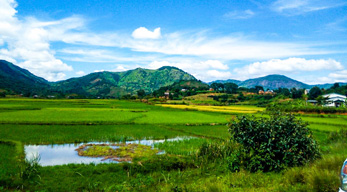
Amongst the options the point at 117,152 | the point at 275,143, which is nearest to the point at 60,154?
the point at 117,152

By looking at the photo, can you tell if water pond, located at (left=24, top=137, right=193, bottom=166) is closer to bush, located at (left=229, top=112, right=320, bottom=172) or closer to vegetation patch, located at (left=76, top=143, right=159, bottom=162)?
vegetation patch, located at (left=76, top=143, right=159, bottom=162)

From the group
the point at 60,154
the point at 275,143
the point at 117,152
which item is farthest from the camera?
the point at 117,152

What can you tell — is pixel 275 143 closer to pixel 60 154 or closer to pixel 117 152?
pixel 117 152

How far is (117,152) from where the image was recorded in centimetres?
1470

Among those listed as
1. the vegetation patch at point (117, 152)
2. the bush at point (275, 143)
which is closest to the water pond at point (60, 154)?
the vegetation patch at point (117, 152)

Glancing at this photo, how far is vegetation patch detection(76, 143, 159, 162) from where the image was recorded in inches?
540

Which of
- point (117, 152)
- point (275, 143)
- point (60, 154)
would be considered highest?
point (275, 143)

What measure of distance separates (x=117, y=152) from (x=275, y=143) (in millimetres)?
9817

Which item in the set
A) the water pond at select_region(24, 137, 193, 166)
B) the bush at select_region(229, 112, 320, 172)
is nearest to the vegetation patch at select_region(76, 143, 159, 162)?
the water pond at select_region(24, 137, 193, 166)

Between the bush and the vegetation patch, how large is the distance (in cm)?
629

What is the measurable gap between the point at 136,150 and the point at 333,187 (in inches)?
463

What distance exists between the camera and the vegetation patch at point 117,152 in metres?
13.7

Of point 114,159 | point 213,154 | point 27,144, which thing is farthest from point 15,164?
point 213,154

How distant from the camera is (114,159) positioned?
522 inches
